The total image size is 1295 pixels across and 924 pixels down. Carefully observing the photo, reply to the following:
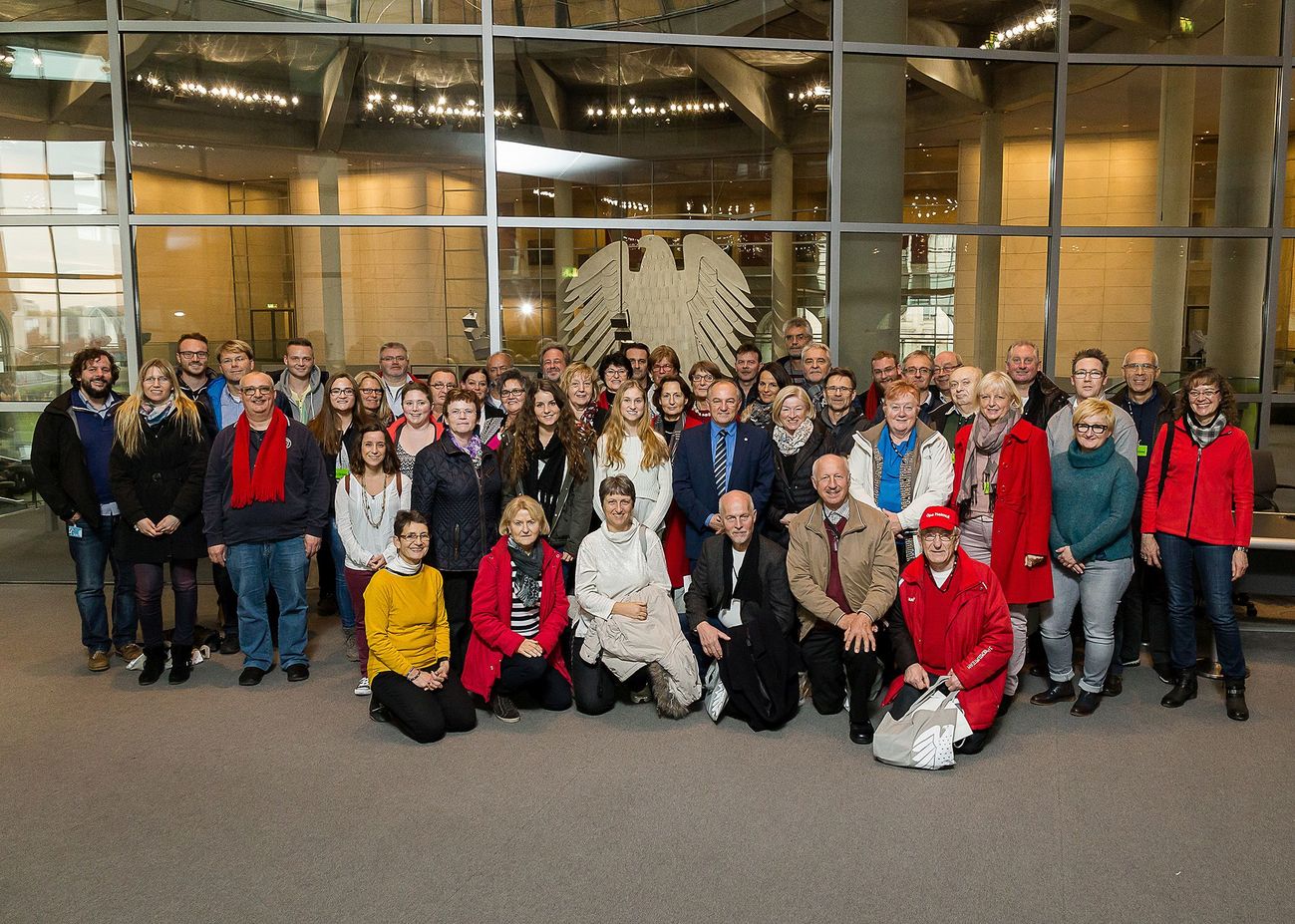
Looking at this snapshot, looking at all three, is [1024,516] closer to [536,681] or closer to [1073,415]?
[1073,415]

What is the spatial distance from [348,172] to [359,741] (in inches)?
204

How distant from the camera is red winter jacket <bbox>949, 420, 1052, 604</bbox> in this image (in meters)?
4.85

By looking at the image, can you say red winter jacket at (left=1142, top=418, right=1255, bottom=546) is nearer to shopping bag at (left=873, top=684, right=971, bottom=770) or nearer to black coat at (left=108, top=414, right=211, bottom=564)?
shopping bag at (left=873, top=684, right=971, bottom=770)

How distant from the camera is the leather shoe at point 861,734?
4.55 m

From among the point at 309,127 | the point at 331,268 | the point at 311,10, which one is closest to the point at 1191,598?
the point at 331,268

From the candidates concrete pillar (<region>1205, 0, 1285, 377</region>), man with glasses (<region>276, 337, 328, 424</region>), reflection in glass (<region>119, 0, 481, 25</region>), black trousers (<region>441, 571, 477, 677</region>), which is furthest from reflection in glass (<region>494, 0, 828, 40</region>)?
black trousers (<region>441, 571, 477, 677</region>)

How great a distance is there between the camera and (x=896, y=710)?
445 centimetres

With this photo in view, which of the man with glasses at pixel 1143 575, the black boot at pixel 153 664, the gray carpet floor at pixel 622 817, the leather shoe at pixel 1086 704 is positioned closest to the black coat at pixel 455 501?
the gray carpet floor at pixel 622 817

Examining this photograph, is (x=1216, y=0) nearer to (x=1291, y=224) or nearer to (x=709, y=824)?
(x=1291, y=224)

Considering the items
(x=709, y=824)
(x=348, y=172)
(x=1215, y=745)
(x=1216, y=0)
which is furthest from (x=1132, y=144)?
(x=709, y=824)

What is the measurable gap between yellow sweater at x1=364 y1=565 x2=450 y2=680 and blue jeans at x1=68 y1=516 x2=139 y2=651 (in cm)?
188

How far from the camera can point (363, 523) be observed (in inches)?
210

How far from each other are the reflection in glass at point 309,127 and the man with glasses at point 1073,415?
4967mm

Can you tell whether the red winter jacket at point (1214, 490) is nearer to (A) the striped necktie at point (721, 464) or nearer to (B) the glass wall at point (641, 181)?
(A) the striped necktie at point (721, 464)
